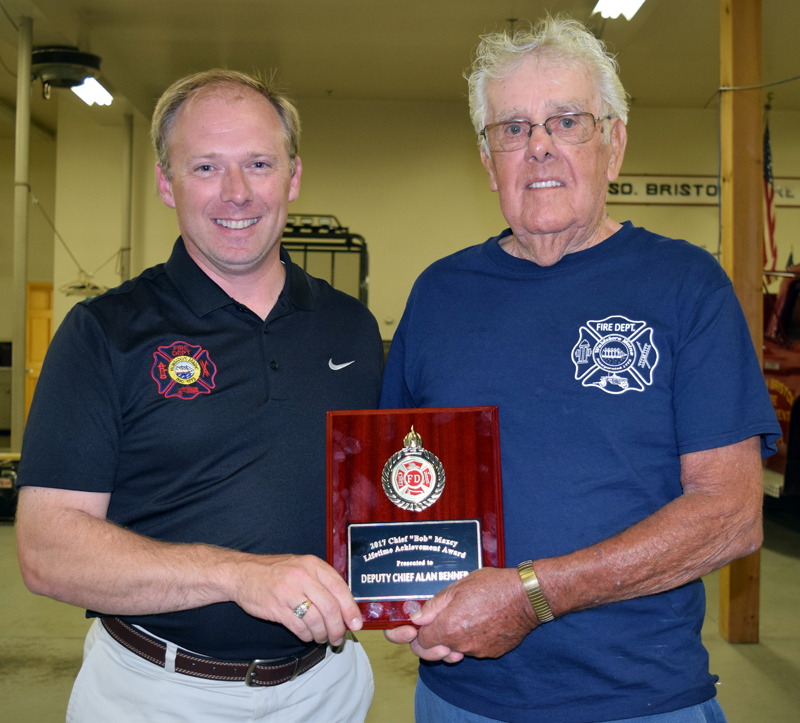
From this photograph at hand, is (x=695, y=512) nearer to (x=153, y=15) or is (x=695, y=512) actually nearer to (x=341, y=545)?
(x=341, y=545)

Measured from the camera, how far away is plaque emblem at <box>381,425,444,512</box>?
138 cm

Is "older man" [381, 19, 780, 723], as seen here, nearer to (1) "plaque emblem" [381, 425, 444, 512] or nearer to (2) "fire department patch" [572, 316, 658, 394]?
(2) "fire department patch" [572, 316, 658, 394]

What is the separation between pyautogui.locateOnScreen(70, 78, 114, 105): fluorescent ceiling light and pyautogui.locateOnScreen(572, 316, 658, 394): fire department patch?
28.3 feet

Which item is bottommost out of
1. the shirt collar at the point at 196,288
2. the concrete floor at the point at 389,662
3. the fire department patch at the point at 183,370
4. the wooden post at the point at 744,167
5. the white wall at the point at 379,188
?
the concrete floor at the point at 389,662

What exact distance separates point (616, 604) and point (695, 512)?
0.25 m

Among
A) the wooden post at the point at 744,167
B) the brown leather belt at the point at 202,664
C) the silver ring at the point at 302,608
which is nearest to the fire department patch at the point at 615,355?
the silver ring at the point at 302,608

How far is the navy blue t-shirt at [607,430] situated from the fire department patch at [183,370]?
553 mm

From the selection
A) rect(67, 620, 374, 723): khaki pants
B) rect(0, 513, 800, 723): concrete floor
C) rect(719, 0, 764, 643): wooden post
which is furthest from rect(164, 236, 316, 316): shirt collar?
rect(719, 0, 764, 643): wooden post

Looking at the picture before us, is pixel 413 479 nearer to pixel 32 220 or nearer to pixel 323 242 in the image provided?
pixel 323 242

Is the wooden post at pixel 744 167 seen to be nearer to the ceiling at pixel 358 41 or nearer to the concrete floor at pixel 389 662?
the concrete floor at pixel 389 662

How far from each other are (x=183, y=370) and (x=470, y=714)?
3.14 feet

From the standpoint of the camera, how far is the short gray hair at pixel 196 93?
1.65m

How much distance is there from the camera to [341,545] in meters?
1.37

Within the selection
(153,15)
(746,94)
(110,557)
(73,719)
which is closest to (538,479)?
(110,557)
